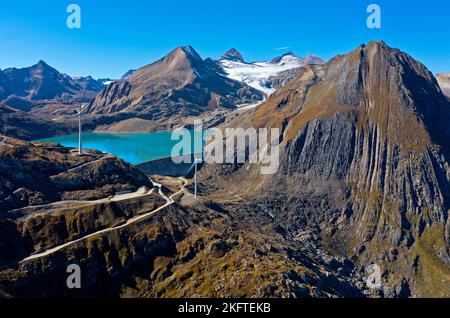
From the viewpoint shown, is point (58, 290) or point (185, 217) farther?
point (185, 217)

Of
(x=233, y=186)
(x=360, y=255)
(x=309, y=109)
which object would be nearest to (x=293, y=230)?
(x=360, y=255)

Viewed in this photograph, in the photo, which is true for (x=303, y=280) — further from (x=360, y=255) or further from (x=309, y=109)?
(x=309, y=109)

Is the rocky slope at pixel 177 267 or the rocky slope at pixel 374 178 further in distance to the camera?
the rocky slope at pixel 374 178

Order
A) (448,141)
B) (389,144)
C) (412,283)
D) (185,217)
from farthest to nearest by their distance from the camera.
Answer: (448,141) < (389,144) < (412,283) < (185,217)

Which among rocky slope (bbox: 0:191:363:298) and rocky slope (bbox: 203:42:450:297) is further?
rocky slope (bbox: 203:42:450:297)

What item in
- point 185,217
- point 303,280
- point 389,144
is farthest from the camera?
point 389,144

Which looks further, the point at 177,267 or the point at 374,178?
the point at 374,178

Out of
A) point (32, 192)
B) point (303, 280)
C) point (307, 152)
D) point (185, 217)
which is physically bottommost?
point (303, 280)

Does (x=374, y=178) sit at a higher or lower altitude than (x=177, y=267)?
higher
